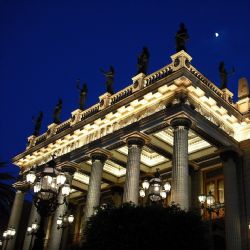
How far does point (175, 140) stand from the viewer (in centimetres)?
2050

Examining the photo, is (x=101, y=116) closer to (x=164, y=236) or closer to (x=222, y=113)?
(x=222, y=113)

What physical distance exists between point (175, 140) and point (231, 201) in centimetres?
486

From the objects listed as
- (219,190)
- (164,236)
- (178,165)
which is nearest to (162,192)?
(178,165)

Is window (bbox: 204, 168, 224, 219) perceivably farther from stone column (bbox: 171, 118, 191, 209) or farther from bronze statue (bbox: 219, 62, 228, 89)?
stone column (bbox: 171, 118, 191, 209)

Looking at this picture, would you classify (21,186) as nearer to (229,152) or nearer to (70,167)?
(70,167)

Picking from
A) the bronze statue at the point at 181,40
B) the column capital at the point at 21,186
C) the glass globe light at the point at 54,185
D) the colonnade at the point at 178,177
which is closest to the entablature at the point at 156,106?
the bronze statue at the point at 181,40

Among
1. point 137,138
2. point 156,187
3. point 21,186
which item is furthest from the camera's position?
point 21,186

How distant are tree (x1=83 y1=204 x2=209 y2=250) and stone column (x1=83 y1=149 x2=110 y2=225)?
905 cm

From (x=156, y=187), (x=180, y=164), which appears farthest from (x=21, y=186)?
(x=156, y=187)

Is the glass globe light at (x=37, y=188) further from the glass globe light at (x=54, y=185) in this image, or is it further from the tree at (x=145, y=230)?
the tree at (x=145, y=230)

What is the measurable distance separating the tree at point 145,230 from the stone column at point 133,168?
6.65 metres

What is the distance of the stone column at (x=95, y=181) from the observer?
23370mm

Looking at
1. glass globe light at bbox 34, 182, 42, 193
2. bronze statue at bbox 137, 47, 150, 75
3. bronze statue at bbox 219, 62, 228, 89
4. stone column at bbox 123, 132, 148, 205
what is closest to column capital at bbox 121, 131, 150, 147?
stone column at bbox 123, 132, 148, 205

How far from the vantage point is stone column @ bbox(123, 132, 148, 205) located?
21172mm
